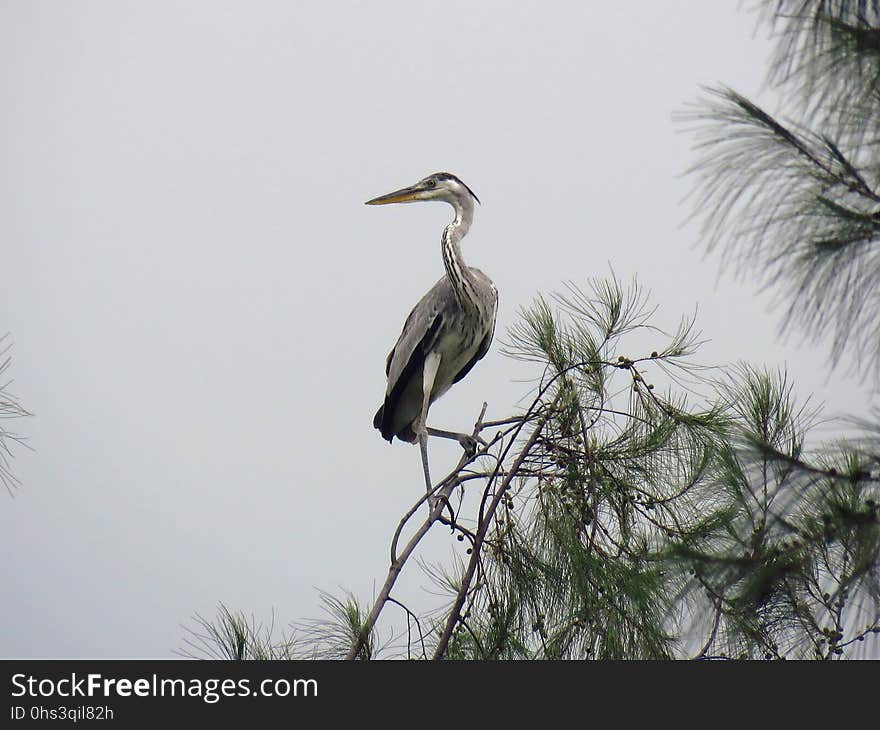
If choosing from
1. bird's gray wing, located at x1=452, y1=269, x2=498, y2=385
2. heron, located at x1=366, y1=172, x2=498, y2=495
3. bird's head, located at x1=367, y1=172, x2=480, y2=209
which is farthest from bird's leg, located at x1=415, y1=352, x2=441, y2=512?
bird's head, located at x1=367, y1=172, x2=480, y2=209

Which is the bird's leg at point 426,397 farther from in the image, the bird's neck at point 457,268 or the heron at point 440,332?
the bird's neck at point 457,268

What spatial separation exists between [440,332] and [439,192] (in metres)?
0.62

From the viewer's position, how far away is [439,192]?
443cm

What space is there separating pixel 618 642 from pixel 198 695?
0.96 meters

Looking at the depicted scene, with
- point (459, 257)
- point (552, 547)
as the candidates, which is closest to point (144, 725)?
point (552, 547)

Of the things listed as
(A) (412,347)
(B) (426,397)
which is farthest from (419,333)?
(B) (426,397)

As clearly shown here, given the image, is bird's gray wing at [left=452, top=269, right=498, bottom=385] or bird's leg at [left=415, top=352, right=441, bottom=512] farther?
bird's gray wing at [left=452, top=269, right=498, bottom=385]

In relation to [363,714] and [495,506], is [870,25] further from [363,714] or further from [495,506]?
[363,714]

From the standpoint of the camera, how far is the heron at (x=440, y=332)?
4207 millimetres

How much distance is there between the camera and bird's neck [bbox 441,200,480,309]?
420 cm

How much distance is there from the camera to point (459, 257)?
425 centimetres

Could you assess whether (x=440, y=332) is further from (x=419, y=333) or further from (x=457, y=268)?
(x=457, y=268)

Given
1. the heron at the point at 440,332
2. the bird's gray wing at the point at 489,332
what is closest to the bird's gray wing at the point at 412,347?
the heron at the point at 440,332

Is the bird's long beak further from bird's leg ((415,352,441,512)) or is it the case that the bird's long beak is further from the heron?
bird's leg ((415,352,441,512))
